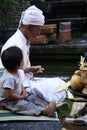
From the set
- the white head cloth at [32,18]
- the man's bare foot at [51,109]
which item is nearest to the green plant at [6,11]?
the white head cloth at [32,18]

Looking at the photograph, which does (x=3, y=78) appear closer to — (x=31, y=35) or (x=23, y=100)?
(x=23, y=100)

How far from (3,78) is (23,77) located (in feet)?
1.05

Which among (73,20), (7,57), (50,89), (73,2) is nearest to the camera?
(7,57)

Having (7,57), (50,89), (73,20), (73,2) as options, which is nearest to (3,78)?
(7,57)

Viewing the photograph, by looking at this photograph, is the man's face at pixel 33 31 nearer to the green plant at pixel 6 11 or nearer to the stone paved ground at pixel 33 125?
the stone paved ground at pixel 33 125

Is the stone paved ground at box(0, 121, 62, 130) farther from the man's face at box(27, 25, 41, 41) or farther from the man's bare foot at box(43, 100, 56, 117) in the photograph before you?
the man's face at box(27, 25, 41, 41)

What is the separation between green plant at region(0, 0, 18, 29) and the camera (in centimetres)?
931

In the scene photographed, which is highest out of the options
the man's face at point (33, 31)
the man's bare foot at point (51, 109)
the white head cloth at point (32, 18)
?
the white head cloth at point (32, 18)

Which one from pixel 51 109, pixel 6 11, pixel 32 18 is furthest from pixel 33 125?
pixel 6 11

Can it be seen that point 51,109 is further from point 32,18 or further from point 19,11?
point 19,11

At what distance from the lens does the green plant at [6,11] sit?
931 cm

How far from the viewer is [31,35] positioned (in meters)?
5.39

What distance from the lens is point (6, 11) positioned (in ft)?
31.6

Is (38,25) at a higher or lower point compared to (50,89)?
higher
